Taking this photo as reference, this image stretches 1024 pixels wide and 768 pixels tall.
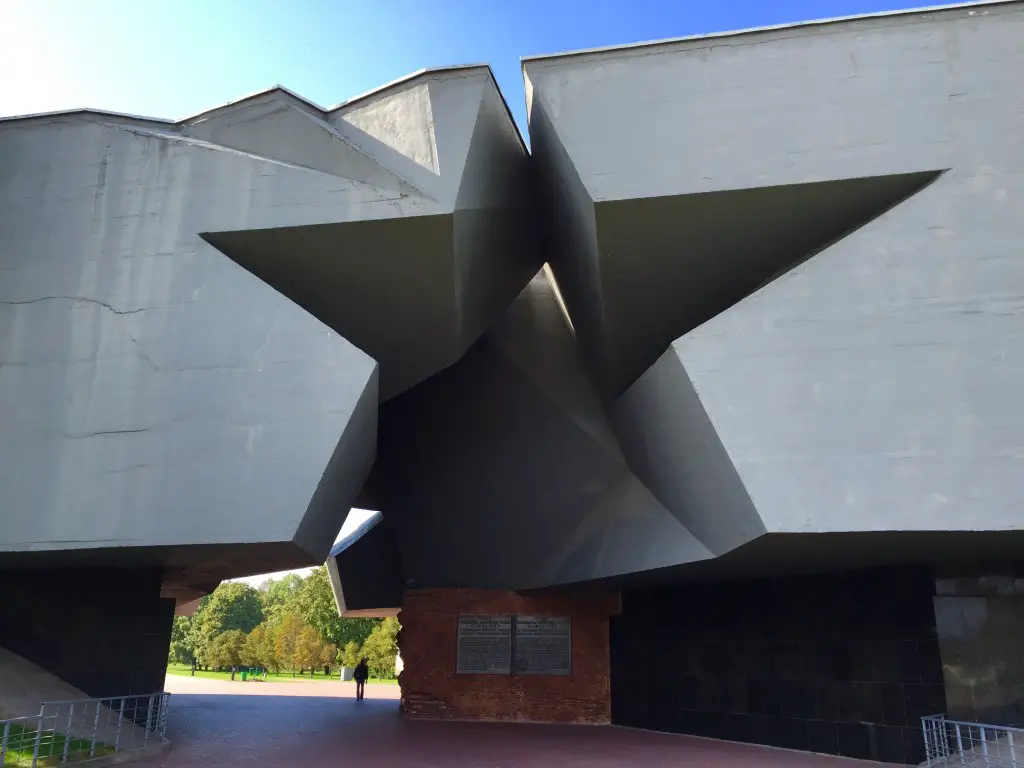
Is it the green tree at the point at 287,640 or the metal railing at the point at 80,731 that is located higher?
the metal railing at the point at 80,731

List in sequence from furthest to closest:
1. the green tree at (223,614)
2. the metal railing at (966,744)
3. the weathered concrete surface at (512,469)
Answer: the green tree at (223,614), the weathered concrete surface at (512,469), the metal railing at (966,744)

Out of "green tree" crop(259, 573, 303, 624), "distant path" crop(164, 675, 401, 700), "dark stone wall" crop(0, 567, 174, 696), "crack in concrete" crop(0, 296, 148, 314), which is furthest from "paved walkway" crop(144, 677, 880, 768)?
"green tree" crop(259, 573, 303, 624)

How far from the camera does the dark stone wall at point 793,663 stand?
9367 millimetres

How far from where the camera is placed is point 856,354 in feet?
25.5

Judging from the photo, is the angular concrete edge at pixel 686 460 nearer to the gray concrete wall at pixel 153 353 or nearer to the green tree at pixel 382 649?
the gray concrete wall at pixel 153 353

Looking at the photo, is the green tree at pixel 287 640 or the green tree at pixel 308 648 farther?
the green tree at pixel 287 640

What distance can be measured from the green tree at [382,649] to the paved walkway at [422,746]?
19018 mm

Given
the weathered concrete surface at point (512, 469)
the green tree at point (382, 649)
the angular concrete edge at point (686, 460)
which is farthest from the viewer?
the green tree at point (382, 649)

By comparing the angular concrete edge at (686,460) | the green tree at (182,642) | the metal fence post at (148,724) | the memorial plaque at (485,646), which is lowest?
the green tree at (182,642)

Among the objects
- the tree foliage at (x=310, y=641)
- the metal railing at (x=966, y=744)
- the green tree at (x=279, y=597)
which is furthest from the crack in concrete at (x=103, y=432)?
the green tree at (x=279, y=597)

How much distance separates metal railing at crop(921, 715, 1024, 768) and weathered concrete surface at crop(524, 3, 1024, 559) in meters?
1.96

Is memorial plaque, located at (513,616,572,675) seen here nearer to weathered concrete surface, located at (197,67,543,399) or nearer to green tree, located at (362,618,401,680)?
weathered concrete surface, located at (197,67,543,399)

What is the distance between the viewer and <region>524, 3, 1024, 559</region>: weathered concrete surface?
7.43m

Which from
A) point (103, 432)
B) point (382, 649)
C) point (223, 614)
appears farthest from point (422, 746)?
point (223, 614)
